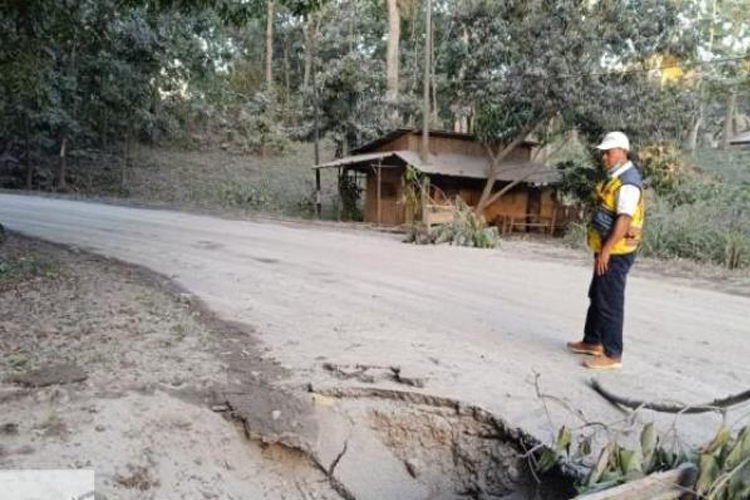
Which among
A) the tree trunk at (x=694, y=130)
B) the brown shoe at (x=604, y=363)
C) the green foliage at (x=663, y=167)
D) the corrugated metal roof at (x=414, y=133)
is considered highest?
the tree trunk at (x=694, y=130)

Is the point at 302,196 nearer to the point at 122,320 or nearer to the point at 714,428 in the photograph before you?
the point at 122,320

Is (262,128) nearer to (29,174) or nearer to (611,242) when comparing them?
(29,174)

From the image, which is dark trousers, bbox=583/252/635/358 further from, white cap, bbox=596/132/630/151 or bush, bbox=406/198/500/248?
bush, bbox=406/198/500/248

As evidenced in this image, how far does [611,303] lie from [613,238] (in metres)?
0.56

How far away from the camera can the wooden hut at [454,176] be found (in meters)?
22.9

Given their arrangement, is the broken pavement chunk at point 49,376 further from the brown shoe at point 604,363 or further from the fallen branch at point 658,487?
the brown shoe at point 604,363

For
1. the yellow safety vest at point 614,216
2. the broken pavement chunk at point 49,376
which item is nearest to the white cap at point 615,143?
the yellow safety vest at point 614,216

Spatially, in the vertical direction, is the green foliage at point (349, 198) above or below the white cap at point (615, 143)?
below

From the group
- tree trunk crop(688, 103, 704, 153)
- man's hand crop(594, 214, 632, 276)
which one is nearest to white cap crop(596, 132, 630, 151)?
man's hand crop(594, 214, 632, 276)

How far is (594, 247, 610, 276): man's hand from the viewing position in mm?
5130

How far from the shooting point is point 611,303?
5262 millimetres

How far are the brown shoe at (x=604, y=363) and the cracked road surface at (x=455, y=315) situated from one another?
0.11 metres

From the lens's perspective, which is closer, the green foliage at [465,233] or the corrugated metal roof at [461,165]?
the green foliage at [465,233]

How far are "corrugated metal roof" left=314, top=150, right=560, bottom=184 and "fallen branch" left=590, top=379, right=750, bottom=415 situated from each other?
16941 mm
